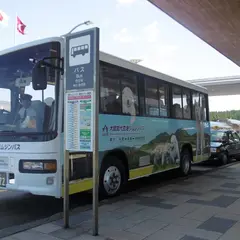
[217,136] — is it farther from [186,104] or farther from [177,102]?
[177,102]

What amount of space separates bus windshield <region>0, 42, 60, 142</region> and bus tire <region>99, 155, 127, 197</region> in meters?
1.76

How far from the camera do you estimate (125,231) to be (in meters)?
4.97

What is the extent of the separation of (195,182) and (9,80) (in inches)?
233

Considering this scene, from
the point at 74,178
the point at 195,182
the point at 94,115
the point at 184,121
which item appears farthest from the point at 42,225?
the point at 184,121

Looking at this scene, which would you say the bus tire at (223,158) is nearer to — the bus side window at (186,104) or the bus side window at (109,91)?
the bus side window at (186,104)

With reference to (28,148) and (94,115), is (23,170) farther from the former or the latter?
(94,115)

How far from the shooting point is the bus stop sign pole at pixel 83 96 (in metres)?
4.77

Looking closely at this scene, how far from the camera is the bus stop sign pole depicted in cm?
477

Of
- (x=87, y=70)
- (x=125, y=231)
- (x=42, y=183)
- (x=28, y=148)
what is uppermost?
(x=87, y=70)

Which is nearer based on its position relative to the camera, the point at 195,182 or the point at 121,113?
the point at 121,113

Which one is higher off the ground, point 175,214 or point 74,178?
point 74,178

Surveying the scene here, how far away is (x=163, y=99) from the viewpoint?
30.6 ft

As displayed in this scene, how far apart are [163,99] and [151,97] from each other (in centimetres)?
67

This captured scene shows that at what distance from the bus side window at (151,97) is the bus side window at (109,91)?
52.1 inches
